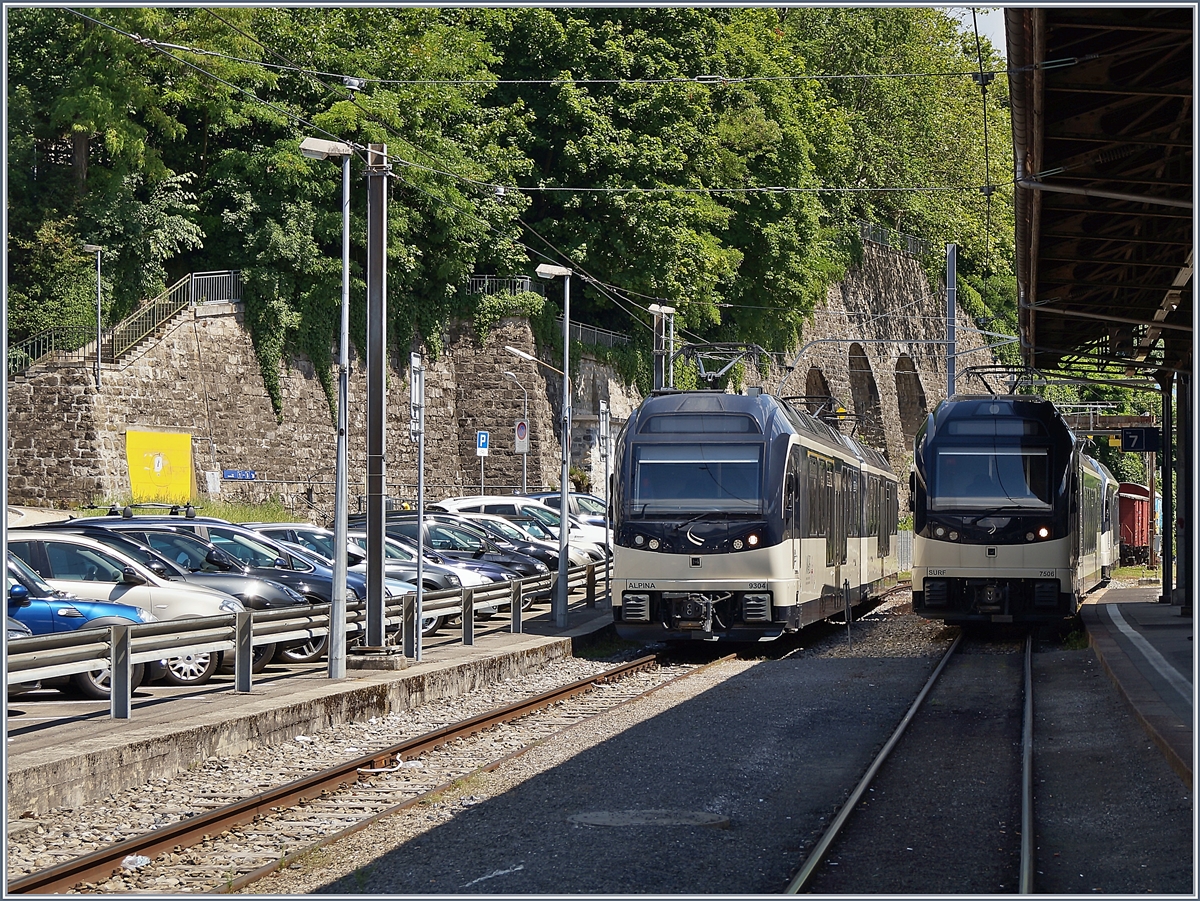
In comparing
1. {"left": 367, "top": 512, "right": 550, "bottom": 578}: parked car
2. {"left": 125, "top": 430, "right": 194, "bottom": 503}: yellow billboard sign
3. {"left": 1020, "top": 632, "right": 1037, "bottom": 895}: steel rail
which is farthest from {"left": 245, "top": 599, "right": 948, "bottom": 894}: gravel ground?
{"left": 125, "top": 430, "right": 194, "bottom": 503}: yellow billboard sign

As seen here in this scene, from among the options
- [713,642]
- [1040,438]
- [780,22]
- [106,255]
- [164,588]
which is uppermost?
[780,22]

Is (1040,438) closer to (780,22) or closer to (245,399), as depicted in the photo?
(245,399)

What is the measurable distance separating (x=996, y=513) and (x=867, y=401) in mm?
56395

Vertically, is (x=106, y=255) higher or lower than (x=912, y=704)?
higher

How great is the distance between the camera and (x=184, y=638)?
14.3 metres

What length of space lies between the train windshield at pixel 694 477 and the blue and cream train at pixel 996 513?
3728 mm

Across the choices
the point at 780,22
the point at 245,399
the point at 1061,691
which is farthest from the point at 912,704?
the point at 780,22

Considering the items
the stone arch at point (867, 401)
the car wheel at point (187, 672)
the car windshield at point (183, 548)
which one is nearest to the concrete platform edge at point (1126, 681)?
the car wheel at point (187, 672)

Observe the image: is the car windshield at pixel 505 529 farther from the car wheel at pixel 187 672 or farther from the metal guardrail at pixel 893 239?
the metal guardrail at pixel 893 239

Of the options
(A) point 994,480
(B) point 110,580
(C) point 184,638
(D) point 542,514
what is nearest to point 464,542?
(A) point 994,480

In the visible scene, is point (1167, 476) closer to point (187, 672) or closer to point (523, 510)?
point (523, 510)

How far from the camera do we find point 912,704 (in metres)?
16.7

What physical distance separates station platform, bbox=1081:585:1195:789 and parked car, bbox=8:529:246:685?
8.75m

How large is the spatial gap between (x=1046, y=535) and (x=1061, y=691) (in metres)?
5.19
